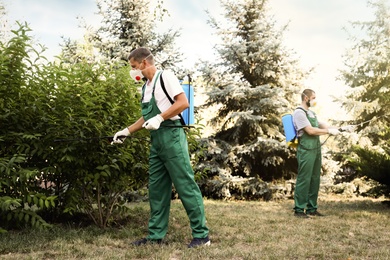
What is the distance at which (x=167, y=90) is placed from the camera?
12.0 ft

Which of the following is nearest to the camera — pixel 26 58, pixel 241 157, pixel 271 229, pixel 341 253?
pixel 341 253

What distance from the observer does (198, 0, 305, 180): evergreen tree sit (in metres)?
9.75

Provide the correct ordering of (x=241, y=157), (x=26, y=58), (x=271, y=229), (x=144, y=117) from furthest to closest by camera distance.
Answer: (x=241, y=157)
(x=271, y=229)
(x=26, y=58)
(x=144, y=117)

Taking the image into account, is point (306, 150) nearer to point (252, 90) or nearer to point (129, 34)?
point (252, 90)

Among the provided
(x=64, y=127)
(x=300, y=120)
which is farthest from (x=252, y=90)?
(x=64, y=127)

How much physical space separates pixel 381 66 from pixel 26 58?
10017mm

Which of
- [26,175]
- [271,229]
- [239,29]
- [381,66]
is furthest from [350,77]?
[26,175]

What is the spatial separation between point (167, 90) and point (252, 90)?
6.28 meters

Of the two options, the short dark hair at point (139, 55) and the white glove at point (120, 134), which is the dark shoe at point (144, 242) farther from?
the short dark hair at point (139, 55)

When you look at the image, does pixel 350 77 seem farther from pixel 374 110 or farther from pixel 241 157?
pixel 241 157

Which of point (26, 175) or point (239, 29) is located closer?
point (26, 175)

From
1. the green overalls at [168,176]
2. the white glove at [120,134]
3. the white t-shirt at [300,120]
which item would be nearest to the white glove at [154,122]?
the green overalls at [168,176]

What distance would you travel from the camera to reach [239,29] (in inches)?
423

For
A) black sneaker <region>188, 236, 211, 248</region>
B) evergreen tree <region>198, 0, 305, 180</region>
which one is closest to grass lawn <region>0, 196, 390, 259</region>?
black sneaker <region>188, 236, 211, 248</region>
